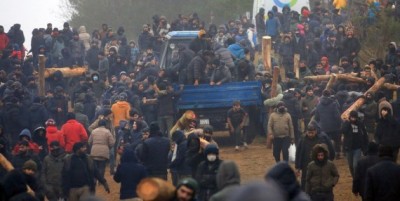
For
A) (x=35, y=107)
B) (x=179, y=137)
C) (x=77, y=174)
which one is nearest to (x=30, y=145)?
Answer: (x=77, y=174)

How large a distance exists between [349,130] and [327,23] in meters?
16.2

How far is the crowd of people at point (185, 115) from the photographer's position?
16.3m

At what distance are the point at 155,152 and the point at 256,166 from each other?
602cm

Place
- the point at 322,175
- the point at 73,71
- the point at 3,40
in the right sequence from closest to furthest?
the point at 322,175 < the point at 73,71 < the point at 3,40

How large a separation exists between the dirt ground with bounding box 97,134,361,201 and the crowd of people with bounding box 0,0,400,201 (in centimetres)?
36

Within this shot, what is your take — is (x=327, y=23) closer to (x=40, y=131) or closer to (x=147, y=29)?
(x=147, y=29)

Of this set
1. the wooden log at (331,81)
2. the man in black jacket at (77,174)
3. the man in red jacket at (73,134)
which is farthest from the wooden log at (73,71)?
the man in black jacket at (77,174)

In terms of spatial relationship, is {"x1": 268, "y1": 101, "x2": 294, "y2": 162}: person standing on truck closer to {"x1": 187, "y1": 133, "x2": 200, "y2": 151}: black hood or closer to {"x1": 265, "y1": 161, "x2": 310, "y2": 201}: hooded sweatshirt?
{"x1": 187, "y1": 133, "x2": 200, "y2": 151}: black hood

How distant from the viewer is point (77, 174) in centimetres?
1783

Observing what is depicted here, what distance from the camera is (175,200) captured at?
428 inches

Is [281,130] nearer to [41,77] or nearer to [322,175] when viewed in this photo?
[322,175]

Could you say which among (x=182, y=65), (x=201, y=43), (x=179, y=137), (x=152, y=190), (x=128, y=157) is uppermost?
(x=201, y=43)

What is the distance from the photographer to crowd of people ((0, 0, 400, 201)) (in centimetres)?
1631

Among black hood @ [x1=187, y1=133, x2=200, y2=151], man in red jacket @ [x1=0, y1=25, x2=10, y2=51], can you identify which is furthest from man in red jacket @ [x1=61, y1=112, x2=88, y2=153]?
man in red jacket @ [x1=0, y1=25, x2=10, y2=51]
